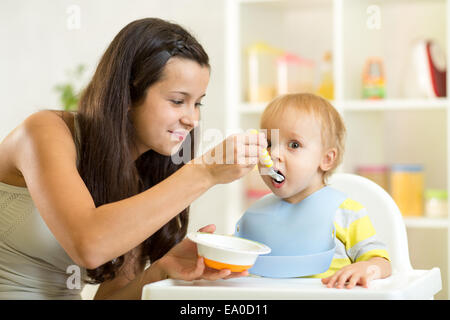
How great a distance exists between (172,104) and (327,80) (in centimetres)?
150

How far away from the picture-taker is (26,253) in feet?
4.30

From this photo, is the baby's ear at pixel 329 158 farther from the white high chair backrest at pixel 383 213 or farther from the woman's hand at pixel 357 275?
the woman's hand at pixel 357 275

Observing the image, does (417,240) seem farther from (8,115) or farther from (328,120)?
(8,115)

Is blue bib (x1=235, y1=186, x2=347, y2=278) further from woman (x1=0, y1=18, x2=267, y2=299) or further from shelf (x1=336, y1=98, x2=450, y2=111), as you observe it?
shelf (x1=336, y1=98, x2=450, y2=111)

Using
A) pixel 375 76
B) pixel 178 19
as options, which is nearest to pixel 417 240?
pixel 375 76

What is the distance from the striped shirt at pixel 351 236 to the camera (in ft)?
3.87

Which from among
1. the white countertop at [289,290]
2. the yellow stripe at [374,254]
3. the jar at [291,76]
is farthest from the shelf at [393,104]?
the white countertop at [289,290]

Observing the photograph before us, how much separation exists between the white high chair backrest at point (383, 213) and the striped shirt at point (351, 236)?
103 millimetres

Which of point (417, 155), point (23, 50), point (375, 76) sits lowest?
point (417, 155)

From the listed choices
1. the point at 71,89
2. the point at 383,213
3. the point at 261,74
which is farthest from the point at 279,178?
the point at 71,89

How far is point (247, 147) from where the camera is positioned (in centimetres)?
100

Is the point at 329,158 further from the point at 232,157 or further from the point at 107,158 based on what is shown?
the point at 107,158

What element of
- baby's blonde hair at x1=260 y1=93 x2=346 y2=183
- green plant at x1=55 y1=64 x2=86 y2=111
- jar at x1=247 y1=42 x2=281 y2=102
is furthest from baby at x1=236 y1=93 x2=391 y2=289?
green plant at x1=55 y1=64 x2=86 y2=111
